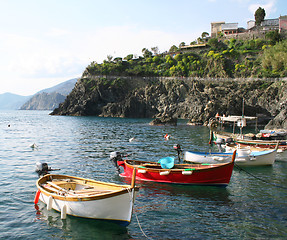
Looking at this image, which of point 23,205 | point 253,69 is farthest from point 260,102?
point 23,205

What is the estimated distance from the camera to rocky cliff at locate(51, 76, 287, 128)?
272ft

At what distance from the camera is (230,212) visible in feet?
47.0

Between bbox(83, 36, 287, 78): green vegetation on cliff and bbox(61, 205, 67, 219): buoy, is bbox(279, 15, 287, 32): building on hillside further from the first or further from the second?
bbox(61, 205, 67, 219): buoy

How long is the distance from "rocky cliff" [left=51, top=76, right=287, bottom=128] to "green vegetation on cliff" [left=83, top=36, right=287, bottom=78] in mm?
4800

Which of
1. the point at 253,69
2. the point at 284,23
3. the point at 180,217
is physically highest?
the point at 284,23

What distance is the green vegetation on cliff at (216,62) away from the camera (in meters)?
101

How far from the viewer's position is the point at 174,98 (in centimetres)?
10988

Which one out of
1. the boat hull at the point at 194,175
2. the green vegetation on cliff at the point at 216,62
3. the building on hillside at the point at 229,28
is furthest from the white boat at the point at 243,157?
the building on hillside at the point at 229,28

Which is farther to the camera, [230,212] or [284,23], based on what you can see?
[284,23]

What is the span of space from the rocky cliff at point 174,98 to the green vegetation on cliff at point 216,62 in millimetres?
4800

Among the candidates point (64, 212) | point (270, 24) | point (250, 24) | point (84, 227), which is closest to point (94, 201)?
point (84, 227)

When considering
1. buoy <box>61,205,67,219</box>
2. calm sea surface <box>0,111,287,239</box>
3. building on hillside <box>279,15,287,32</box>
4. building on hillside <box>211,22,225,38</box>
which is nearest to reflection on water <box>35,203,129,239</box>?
calm sea surface <box>0,111,287,239</box>

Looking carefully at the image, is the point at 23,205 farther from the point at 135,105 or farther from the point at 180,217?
the point at 135,105

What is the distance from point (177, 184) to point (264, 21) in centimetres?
13711
